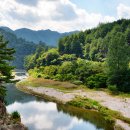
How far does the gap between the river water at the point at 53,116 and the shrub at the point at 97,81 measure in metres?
22.8

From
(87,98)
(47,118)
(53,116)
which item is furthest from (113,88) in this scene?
(47,118)

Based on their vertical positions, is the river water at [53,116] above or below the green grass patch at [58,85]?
below

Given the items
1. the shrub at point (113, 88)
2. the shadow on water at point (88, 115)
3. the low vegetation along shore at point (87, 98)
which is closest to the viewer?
the shadow on water at point (88, 115)

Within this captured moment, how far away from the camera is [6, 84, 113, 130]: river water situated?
6544 cm

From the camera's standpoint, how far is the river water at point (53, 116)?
65444mm

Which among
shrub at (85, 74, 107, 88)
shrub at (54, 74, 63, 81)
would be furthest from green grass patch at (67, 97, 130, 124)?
shrub at (54, 74, 63, 81)

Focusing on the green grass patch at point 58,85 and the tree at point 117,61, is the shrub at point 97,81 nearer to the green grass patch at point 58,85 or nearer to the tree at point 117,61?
the tree at point 117,61

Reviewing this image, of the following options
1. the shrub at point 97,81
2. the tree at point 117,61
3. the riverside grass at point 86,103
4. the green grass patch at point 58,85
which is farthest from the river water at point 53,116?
the tree at point 117,61

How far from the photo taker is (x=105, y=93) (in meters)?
102

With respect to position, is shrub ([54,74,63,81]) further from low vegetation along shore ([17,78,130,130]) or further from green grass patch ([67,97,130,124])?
green grass patch ([67,97,130,124])

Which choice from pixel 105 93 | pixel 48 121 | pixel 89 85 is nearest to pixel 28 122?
pixel 48 121

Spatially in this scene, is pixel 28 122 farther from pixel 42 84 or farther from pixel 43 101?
pixel 42 84

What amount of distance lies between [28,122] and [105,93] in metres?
40.1

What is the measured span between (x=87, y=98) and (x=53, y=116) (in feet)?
63.8
